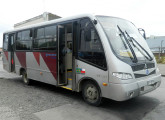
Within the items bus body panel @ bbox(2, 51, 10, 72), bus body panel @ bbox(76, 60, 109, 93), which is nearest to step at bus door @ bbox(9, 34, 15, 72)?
bus body panel @ bbox(2, 51, 10, 72)

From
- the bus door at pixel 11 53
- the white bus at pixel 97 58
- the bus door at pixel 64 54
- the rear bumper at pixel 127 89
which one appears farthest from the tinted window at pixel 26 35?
the rear bumper at pixel 127 89

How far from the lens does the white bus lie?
4.45 meters

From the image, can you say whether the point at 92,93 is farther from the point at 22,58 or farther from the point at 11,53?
the point at 11,53

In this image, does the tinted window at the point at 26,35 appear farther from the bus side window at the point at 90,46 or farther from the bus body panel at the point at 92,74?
the bus body panel at the point at 92,74

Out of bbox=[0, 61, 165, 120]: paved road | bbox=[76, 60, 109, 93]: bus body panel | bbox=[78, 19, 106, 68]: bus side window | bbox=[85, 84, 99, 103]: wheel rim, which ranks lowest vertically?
bbox=[0, 61, 165, 120]: paved road

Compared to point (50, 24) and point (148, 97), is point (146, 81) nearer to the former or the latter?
point (148, 97)

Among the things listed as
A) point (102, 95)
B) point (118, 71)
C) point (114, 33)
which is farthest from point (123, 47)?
point (102, 95)

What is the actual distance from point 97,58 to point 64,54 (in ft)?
6.57

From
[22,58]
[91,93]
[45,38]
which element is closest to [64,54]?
[45,38]

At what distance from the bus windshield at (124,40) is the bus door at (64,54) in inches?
70.1

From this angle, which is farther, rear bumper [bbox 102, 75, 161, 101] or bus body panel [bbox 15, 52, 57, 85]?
bus body panel [bbox 15, 52, 57, 85]

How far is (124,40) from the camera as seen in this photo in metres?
4.98

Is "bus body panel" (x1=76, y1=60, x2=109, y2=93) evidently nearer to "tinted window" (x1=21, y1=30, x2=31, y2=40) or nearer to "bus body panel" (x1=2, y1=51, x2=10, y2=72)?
"tinted window" (x1=21, y1=30, x2=31, y2=40)

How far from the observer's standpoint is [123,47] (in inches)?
190
